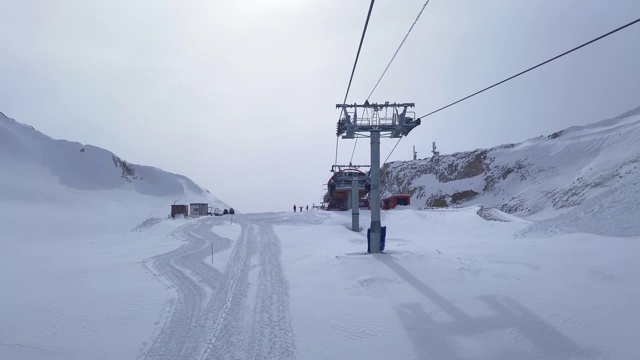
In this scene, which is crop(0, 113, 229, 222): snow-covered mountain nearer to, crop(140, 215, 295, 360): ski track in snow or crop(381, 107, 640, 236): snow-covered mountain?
crop(381, 107, 640, 236): snow-covered mountain

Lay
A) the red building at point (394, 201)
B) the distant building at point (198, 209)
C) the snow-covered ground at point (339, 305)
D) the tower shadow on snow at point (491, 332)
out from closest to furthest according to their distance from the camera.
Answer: the tower shadow on snow at point (491, 332) → the snow-covered ground at point (339, 305) → the distant building at point (198, 209) → the red building at point (394, 201)

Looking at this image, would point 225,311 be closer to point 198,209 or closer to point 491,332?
point 491,332

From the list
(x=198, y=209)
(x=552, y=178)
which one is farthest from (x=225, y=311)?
(x=552, y=178)

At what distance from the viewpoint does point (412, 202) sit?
279ft

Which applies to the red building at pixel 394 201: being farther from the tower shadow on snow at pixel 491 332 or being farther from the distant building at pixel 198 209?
the tower shadow on snow at pixel 491 332

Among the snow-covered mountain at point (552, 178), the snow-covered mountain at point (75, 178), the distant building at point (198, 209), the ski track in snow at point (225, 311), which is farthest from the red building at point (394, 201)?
the ski track in snow at point (225, 311)

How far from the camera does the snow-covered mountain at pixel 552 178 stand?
2320 cm

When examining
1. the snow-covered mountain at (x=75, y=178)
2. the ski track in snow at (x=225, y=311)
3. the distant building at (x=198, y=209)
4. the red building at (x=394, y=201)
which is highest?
the snow-covered mountain at (x=75, y=178)

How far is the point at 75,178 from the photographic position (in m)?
82.5

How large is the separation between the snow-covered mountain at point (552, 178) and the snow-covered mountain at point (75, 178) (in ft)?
142

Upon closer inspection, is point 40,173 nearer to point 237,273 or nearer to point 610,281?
point 237,273

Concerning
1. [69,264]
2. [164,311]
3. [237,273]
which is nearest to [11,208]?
[69,264]

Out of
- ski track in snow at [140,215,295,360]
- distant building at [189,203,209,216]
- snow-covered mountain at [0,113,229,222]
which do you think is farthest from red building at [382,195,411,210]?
ski track in snow at [140,215,295,360]

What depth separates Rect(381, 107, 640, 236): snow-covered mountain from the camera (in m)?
23.2
